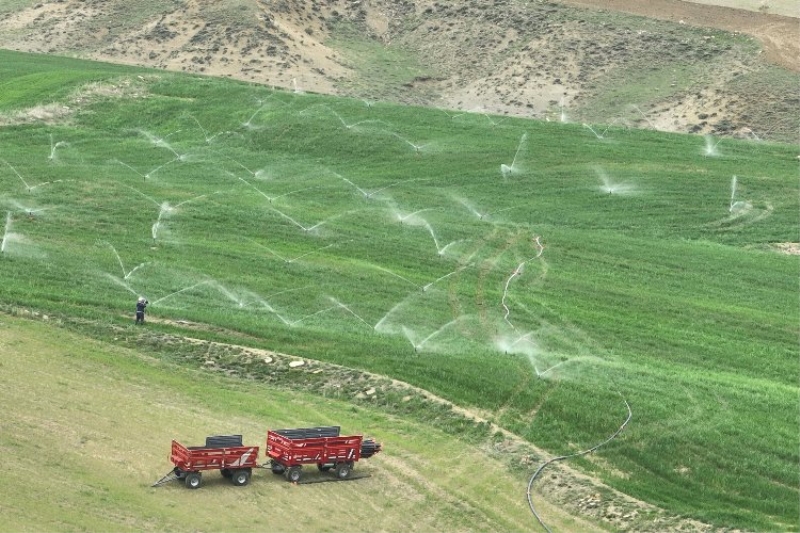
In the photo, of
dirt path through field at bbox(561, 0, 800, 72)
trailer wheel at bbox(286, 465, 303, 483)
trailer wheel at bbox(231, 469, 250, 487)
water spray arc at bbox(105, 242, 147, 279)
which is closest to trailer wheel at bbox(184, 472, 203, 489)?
trailer wheel at bbox(231, 469, 250, 487)

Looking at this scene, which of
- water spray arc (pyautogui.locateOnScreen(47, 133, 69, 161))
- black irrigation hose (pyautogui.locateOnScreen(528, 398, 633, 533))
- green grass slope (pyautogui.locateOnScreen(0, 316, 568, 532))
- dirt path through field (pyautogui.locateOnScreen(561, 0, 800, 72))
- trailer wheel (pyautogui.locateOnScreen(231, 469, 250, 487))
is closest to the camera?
green grass slope (pyautogui.locateOnScreen(0, 316, 568, 532))

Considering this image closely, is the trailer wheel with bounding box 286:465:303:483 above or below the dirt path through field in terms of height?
below

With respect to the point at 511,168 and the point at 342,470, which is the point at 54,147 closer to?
the point at 511,168

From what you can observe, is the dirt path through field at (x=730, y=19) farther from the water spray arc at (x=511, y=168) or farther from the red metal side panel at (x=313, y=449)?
the red metal side panel at (x=313, y=449)

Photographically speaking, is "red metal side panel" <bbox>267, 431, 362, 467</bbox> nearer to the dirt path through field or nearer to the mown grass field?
the mown grass field

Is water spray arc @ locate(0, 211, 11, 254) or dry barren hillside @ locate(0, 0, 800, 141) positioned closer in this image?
water spray arc @ locate(0, 211, 11, 254)

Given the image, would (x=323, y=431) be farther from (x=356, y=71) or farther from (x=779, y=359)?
(x=356, y=71)

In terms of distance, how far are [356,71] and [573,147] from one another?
2547 cm

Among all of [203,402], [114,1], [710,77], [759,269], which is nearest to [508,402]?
[203,402]

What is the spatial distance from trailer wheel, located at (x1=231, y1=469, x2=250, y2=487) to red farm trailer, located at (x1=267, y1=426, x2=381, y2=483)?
0.98m

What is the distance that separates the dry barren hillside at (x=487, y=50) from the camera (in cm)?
8756

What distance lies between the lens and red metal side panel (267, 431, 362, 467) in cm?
3506

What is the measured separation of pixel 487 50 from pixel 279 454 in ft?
219

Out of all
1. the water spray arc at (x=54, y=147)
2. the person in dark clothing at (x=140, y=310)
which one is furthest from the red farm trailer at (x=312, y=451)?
the water spray arc at (x=54, y=147)
